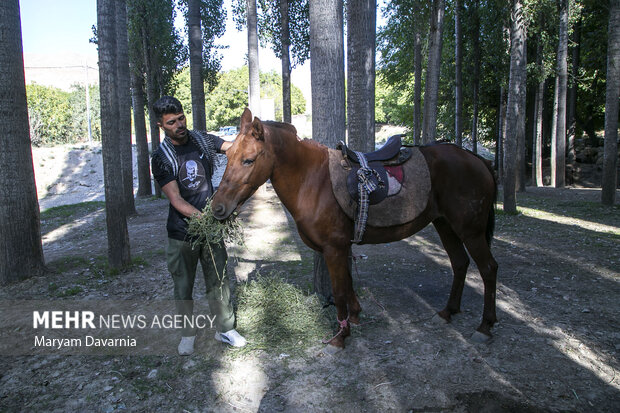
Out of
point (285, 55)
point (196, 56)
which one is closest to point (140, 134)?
point (196, 56)

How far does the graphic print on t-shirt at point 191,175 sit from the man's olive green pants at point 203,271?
1.85ft

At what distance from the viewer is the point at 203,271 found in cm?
401

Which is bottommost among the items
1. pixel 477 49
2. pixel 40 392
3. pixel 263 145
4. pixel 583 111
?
pixel 40 392

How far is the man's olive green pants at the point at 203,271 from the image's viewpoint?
3.84m

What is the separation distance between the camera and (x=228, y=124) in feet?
243

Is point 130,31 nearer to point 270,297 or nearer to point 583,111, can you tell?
point 270,297

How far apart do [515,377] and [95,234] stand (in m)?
10.1

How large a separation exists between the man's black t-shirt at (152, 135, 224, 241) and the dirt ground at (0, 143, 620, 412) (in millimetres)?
1378

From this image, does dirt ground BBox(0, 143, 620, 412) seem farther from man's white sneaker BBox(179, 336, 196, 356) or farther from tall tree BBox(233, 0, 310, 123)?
tall tree BBox(233, 0, 310, 123)

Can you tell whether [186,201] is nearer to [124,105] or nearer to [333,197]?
[333,197]

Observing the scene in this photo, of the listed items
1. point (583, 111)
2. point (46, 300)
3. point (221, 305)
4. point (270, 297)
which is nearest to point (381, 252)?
point (270, 297)

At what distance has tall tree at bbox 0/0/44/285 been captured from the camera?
5.96 meters

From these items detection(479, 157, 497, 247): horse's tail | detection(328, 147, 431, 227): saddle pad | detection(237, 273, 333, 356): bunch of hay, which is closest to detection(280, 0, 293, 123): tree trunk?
detection(237, 273, 333, 356): bunch of hay

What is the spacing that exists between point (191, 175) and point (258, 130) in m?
0.86
